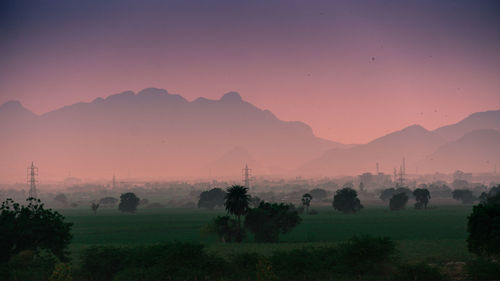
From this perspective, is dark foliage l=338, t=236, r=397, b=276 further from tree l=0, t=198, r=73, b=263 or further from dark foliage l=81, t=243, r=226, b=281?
tree l=0, t=198, r=73, b=263

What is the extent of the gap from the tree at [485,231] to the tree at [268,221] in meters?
50.3

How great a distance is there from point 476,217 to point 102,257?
147 ft

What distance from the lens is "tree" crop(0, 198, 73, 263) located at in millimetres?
58406

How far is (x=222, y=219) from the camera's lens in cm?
10500

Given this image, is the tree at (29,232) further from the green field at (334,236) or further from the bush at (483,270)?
the bush at (483,270)

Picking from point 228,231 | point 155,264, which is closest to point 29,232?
point 155,264

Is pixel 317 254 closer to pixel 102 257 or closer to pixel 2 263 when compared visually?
pixel 102 257

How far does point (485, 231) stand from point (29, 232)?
54.9 m

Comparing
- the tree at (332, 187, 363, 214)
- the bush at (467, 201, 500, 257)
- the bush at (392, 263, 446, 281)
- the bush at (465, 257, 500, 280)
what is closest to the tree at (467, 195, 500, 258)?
the bush at (467, 201, 500, 257)

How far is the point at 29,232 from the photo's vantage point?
58656mm

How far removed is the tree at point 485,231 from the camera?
5541 cm

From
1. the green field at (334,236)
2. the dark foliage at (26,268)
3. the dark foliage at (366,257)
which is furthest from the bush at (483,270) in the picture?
the dark foliage at (26,268)

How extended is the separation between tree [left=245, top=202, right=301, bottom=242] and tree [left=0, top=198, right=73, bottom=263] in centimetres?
4836

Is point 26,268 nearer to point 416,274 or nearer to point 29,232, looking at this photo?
point 29,232
